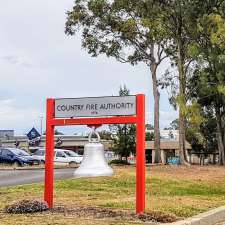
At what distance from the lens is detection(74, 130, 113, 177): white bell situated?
1788 centimetres

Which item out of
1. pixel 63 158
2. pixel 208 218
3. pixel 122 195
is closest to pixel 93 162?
pixel 122 195

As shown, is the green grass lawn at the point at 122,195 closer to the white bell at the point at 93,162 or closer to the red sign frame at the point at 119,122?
the white bell at the point at 93,162

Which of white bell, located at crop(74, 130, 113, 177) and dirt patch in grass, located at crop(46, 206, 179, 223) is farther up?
white bell, located at crop(74, 130, 113, 177)

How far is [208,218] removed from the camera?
11688 mm

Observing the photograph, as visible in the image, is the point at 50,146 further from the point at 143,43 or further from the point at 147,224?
the point at 143,43

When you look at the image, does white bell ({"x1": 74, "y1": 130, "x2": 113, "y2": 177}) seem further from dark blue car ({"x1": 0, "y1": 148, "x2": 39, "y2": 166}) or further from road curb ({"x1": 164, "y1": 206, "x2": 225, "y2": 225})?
dark blue car ({"x1": 0, "y1": 148, "x2": 39, "y2": 166})

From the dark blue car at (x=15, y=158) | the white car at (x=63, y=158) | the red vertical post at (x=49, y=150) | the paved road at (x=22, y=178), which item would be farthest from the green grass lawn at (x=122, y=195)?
the white car at (x=63, y=158)

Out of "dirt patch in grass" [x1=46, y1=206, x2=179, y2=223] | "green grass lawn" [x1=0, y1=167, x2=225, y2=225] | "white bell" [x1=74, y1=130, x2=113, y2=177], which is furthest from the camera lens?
"white bell" [x1=74, y1=130, x2=113, y2=177]

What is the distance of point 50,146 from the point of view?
12.7 metres

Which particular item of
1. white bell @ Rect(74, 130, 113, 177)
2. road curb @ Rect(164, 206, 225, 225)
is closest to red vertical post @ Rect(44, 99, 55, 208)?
road curb @ Rect(164, 206, 225, 225)

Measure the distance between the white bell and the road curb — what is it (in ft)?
17.4

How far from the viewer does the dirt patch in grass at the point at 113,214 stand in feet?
36.6

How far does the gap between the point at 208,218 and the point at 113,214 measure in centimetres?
182

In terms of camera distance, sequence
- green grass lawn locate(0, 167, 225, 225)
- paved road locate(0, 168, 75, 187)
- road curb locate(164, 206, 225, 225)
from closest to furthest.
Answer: road curb locate(164, 206, 225, 225), green grass lawn locate(0, 167, 225, 225), paved road locate(0, 168, 75, 187)
